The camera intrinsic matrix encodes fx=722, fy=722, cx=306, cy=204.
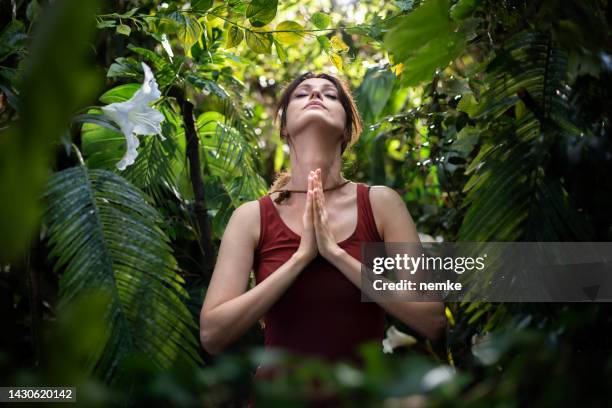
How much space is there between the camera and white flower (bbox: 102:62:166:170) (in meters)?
2.01

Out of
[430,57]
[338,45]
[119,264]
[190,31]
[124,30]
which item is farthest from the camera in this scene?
[338,45]

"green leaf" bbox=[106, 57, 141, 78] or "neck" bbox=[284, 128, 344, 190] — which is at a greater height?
"green leaf" bbox=[106, 57, 141, 78]

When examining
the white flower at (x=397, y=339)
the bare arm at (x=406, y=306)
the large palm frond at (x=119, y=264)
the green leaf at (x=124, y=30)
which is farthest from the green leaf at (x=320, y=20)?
the white flower at (x=397, y=339)

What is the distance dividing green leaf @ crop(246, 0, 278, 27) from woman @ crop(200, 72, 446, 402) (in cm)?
26

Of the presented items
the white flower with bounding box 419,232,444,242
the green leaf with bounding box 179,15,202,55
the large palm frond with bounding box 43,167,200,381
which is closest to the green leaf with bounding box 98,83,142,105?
the green leaf with bounding box 179,15,202,55

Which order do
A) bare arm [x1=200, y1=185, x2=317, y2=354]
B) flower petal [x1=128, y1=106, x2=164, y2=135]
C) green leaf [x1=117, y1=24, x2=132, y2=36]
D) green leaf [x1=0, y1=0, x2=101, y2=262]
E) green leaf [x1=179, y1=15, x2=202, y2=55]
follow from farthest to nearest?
green leaf [x1=179, y1=15, x2=202, y2=55], green leaf [x1=117, y1=24, x2=132, y2=36], flower petal [x1=128, y1=106, x2=164, y2=135], bare arm [x1=200, y1=185, x2=317, y2=354], green leaf [x1=0, y1=0, x2=101, y2=262]

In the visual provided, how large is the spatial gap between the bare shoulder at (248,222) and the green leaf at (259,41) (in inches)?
27.7

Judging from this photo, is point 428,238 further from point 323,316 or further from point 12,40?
point 12,40

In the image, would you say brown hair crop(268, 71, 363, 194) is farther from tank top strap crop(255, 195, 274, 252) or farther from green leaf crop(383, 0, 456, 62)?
green leaf crop(383, 0, 456, 62)

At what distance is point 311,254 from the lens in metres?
1.87

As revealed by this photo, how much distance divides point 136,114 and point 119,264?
54cm

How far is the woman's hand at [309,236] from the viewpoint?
1.86 m

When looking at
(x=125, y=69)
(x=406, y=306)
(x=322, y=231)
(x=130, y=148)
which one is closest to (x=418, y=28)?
(x=322, y=231)

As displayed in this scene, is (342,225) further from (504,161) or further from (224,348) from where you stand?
(504,161)
